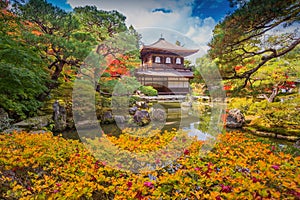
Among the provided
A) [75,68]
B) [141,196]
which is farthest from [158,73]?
[141,196]

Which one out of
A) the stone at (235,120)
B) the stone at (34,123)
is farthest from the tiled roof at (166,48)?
the stone at (34,123)

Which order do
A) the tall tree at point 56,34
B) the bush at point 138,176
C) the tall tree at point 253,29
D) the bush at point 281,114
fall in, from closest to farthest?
the bush at point 138,176 < the tall tree at point 253,29 < the tall tree at point 56,34 < the bush at point 281,114

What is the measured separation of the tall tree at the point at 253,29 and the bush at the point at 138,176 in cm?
225

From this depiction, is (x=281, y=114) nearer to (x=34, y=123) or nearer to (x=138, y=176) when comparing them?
(x=138, y=176)

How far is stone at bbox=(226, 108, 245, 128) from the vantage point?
277 inches

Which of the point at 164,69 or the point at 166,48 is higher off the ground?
the point at 166,48

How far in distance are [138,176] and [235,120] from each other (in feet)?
20.6

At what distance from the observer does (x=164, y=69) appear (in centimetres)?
1736

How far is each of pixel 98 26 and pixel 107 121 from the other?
4.40 meters

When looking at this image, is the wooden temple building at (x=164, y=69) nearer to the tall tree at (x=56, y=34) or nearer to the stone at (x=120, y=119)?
the stone at (x=120, y=119)

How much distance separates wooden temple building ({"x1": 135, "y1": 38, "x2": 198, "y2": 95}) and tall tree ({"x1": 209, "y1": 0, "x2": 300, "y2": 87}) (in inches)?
447

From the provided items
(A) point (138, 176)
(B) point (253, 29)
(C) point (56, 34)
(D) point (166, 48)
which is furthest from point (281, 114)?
(D) point (166, 48)

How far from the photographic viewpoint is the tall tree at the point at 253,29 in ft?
9.55

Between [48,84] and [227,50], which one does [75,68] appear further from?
[227,50]
